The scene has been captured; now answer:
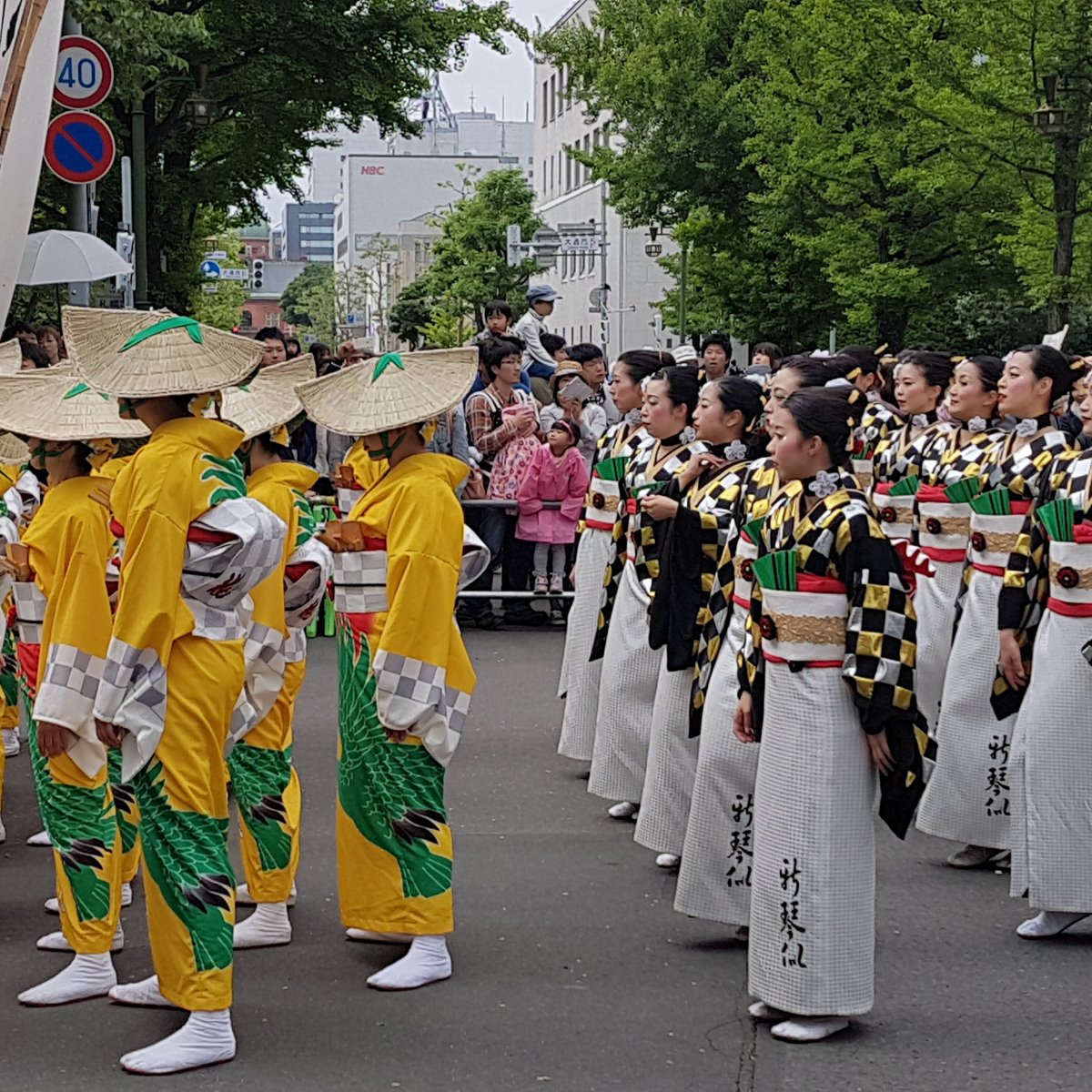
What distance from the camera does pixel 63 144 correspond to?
1289 centimetres

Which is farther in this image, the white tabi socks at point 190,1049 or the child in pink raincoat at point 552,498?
the child in pink raincoat at point 552,498

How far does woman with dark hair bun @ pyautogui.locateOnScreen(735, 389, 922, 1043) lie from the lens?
17.5 feet

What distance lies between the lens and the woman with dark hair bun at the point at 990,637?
24.5 ft

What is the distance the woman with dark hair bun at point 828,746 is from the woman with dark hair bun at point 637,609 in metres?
2.14

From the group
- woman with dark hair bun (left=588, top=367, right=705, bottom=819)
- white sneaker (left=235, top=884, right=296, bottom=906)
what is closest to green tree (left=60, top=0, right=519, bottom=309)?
woman with dark hair bun (left=588, top=367, right=705, bottom=819)

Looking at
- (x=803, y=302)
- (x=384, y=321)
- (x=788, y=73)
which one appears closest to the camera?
(x=788, y=73)

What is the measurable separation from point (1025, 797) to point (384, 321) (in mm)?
83054

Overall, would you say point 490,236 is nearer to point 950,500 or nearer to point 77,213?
point 77,213

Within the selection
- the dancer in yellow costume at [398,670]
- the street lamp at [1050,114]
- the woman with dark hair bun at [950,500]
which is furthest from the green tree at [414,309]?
the dancer in yellow costume at [398,670]

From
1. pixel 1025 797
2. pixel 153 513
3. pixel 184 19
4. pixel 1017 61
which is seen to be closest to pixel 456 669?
pixel 153 513

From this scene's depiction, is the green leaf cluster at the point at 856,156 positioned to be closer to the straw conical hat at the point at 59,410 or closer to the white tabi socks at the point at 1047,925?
the white tabi socks at the point at 1047,925

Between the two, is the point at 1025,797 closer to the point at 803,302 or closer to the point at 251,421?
the point at 251,421

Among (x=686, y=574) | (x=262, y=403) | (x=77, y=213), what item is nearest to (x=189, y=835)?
(x=262, y=403)

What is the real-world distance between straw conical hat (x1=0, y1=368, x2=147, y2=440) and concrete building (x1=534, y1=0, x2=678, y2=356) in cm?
4814
